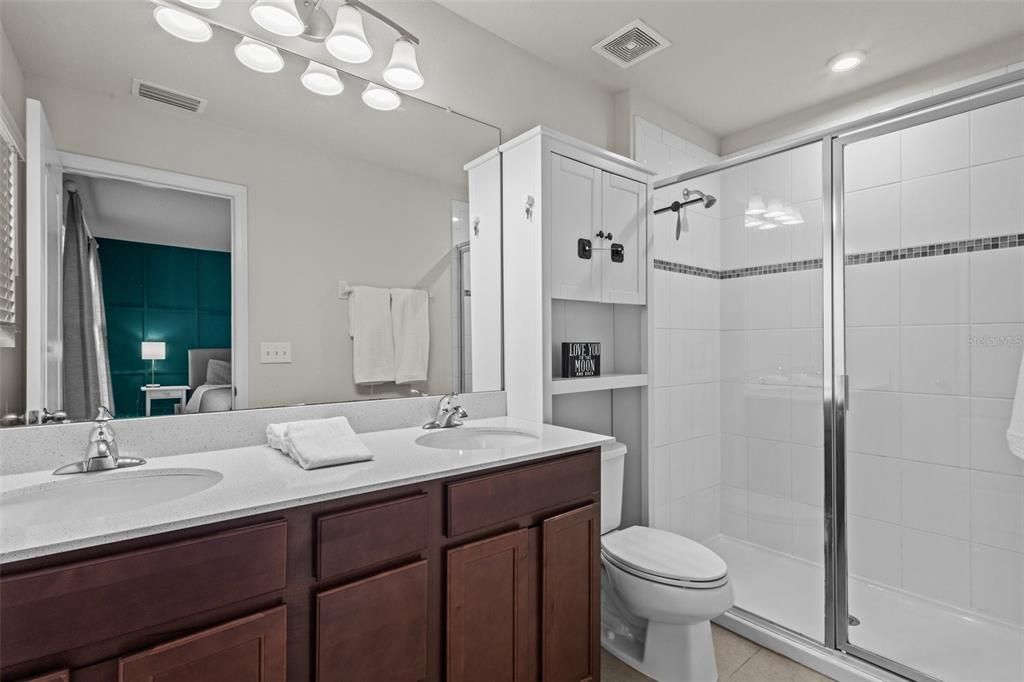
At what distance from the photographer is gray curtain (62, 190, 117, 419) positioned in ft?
4.14

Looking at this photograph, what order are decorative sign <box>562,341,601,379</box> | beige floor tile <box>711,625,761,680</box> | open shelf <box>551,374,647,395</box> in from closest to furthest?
beige floor tile <box>711,625,761,680</box>
open shelf <box>551,374,647,395</box>
decorative sign <box>562,341,601,379</box>

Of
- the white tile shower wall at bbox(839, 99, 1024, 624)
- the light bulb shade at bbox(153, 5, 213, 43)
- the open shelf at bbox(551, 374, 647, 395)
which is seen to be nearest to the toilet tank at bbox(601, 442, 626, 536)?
the open shelf at bbox(551, 374, 647, 395)

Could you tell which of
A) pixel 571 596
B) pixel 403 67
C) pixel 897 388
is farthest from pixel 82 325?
pixel 897 388

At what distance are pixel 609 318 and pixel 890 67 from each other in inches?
70.3

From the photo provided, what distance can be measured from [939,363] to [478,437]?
1.87 meters

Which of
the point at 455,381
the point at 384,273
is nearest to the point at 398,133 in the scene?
the point at 384,273

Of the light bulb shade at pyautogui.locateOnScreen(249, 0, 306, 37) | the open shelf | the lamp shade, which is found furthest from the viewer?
the open shelf

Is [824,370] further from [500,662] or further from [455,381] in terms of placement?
[500,662]

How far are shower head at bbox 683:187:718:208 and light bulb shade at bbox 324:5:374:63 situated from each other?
1.61 metres

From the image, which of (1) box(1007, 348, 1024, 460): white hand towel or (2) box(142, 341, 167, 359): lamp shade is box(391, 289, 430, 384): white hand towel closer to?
(2) box(142, 341, 167, 359): lamp shade

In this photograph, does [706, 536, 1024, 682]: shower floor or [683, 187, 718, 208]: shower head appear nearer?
[706, 536, 1024, 682]: shower floor

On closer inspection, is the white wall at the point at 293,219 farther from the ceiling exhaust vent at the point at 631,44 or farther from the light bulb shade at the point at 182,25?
the ceiling exhaust vent at the point at 631,44

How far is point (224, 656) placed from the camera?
94 cm

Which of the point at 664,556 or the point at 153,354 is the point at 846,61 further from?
the point at 153,354
